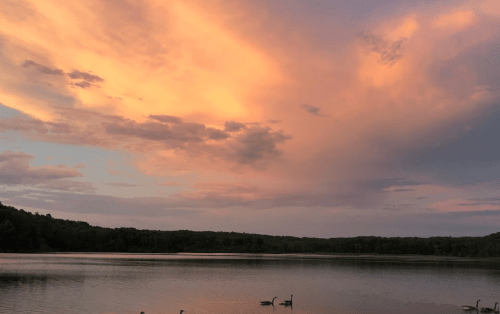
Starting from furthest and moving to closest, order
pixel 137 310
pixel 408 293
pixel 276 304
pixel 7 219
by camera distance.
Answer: pixel 7 219, pixel 408 293, pixel 276 304, pixel 137 310

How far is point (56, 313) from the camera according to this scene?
33.2 metres

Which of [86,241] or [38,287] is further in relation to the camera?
[86,241]

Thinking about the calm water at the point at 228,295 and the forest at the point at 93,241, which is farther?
the forest at the point at 93,241

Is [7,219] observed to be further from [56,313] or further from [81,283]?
[56,313]

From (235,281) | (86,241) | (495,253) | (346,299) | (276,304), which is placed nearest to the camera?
(276,304)

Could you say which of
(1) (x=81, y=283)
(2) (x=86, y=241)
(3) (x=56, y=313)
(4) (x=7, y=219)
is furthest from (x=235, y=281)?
(2) (x=86, y=241)

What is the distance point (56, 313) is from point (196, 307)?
1055cm

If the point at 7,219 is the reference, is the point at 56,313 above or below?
below

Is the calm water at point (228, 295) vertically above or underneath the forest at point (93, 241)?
underneath

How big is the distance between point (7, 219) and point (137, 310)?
121425 mm

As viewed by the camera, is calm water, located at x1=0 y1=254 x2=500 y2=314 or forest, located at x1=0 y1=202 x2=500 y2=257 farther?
forest, located at x1=0 y1=202 x2=500 y2=257

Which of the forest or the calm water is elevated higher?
the forest

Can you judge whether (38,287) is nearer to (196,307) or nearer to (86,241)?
(196,307)

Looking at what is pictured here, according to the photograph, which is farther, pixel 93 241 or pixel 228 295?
pixel 93 241
